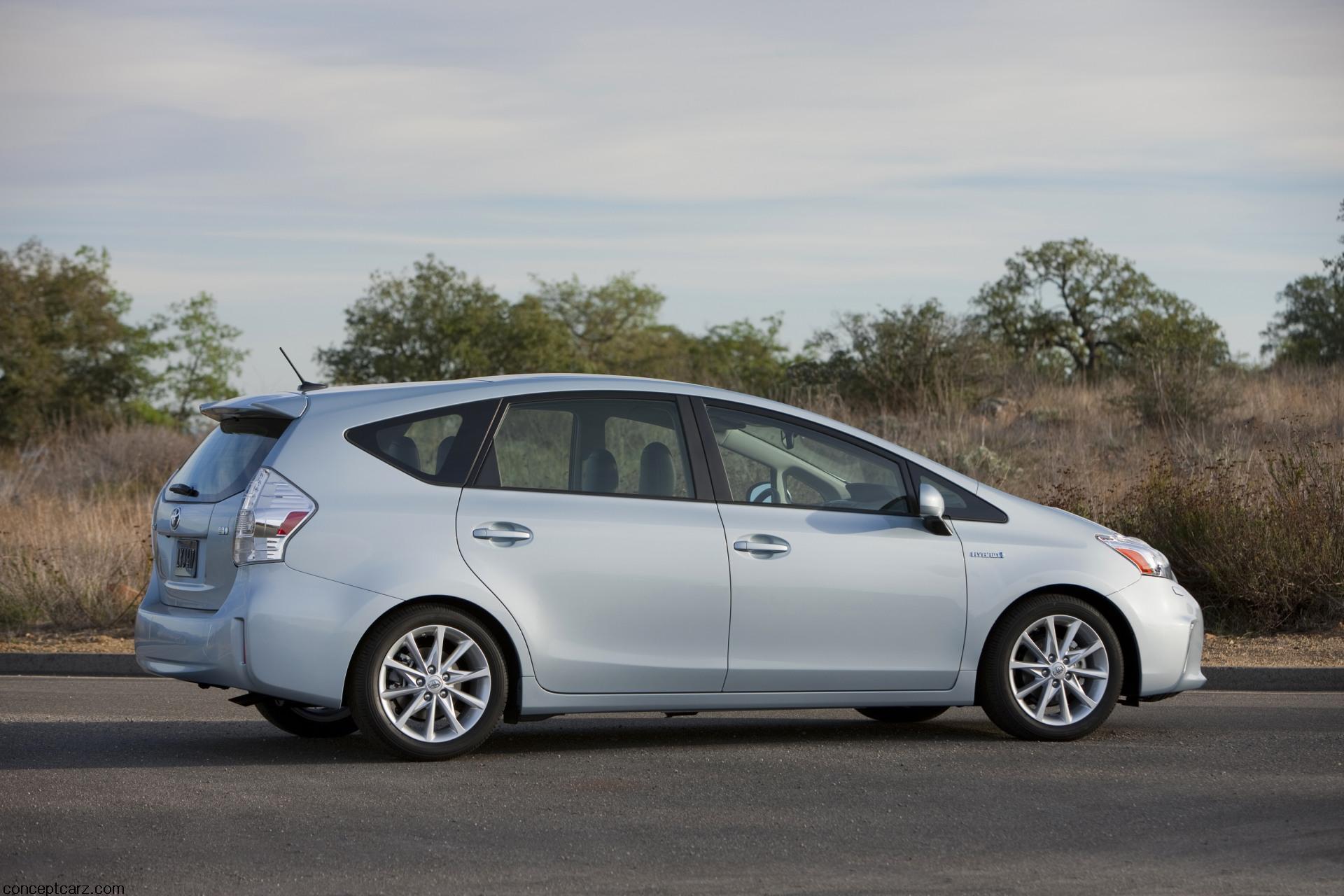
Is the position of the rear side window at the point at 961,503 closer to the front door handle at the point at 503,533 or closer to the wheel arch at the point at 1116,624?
the wheel arch at the point at 1116,624

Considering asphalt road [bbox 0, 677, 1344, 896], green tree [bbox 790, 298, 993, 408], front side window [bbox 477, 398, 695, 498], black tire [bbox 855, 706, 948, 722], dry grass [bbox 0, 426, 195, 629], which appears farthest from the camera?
green tree [bbox 790, 298, 993, 408]

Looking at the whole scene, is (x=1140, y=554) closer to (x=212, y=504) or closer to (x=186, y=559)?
(x=212, y=504)

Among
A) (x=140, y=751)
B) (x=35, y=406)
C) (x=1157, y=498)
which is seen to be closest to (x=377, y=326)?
(x=35, y=406)

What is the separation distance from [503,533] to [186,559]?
1.50 metres

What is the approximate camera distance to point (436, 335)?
56.7m

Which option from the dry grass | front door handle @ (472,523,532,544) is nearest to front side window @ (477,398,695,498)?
front door handle @ (472,523,532,544)

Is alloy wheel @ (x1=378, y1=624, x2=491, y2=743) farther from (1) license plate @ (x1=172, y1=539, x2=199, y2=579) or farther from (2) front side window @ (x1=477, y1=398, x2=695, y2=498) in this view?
(1) license plate @ (x1=172, y1=539, x2=199, y2=579)

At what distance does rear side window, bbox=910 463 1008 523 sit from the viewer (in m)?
7.88

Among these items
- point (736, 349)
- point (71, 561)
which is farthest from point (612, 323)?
point (71, 561)

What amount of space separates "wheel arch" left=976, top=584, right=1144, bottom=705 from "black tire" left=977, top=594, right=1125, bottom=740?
0.08ft

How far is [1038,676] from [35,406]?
48.0 meters

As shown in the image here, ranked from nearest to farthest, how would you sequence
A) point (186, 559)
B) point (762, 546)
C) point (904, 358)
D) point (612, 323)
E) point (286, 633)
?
point (286, 633) < point (186, 559) < point (762, 546) < point (904, 358) < point (612, 323)

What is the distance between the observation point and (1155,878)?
17.0 ft

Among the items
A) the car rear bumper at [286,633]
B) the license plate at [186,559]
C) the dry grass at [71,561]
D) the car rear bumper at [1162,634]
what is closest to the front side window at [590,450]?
the car rear bumper at [286,633]
